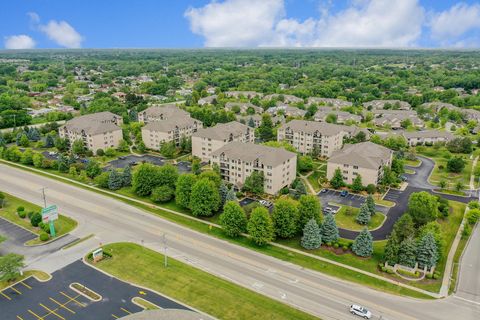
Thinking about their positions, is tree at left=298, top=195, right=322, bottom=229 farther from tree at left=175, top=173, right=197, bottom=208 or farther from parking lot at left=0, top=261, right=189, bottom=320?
parking lot at left=0, top=261, right=189, bottom=320

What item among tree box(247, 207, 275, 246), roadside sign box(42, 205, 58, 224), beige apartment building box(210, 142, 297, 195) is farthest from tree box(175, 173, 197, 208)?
roadside sign box(42, 205, 58, 224)

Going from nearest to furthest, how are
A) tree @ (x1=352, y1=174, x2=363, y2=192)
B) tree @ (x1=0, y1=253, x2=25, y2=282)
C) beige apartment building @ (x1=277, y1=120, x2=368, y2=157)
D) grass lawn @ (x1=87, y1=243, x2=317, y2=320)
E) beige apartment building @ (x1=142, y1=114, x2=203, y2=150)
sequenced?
grass lawn @ (x1=87, y1=243, x2=317, y2=320) < tree @ (x1=0, y1=253, x2=25, y2=282) < tree @ (x1=352, y1=174, x2=363, y2=192) < beige apartment building @ (x1=277, y1=120, x2=368, y2=157) < beige apartment building @ (x1=142, y1=114, x2=203, y2=150)

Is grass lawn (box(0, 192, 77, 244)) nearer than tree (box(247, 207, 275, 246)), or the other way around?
tree (box(247, 207, 275, 246))

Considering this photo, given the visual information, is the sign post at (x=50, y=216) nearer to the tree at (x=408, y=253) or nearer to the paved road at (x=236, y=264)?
the paved road at (x=236, y=264)

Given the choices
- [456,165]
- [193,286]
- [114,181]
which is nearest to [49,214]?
[114,181]

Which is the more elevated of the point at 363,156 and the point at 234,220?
the point at 363,156

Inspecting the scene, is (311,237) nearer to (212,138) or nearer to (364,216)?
(364,216)
